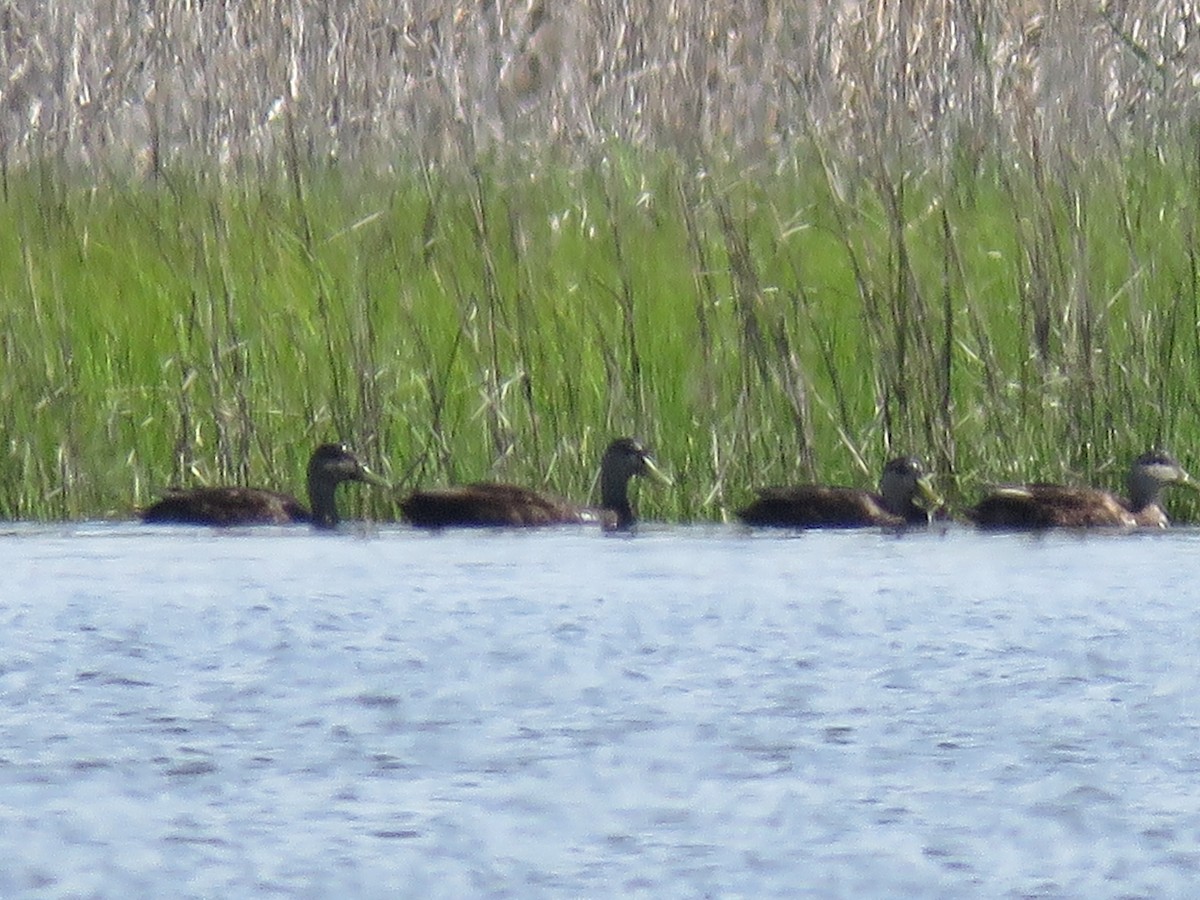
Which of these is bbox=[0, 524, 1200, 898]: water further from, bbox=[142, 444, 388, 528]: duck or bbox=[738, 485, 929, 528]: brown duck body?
bbox=[142, 444, 388, 528]: duck

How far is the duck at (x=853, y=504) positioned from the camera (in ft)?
30.4

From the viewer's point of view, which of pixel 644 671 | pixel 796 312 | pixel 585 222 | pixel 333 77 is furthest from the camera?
pixel 333 77

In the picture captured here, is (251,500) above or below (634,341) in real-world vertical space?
below

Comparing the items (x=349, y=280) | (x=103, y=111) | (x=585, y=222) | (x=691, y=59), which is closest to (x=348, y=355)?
(x=349, y=280)

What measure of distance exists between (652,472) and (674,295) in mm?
942

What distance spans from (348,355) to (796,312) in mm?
1481

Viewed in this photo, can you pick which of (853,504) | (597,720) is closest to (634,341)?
(853,504)

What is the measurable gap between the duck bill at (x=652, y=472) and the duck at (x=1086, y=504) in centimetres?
100

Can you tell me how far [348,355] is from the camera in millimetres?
9812

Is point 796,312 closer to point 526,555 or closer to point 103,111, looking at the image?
point 526,555

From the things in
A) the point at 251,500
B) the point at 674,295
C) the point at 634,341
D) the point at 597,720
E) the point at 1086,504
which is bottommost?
the point at 597,720

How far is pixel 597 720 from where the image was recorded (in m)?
6.06

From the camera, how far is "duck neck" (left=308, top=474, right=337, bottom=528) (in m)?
9.45

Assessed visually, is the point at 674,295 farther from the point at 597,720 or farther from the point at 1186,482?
the point at 597,720
